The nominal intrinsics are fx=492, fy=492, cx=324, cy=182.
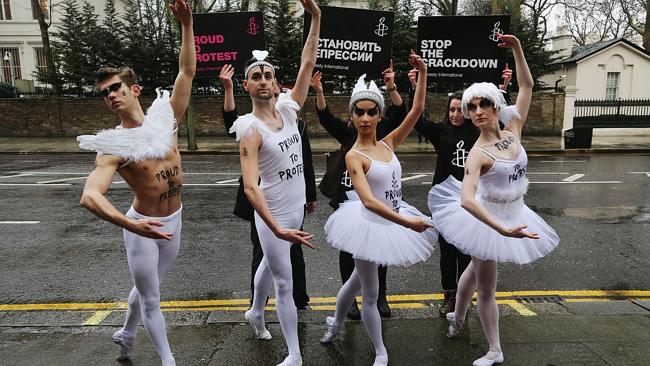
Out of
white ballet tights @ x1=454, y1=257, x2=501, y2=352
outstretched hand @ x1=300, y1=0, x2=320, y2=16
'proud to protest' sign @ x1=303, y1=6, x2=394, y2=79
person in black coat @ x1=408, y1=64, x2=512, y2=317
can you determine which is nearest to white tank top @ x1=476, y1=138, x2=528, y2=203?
white ballet tights @ x1=454, y1=257, x2=501, y2=352

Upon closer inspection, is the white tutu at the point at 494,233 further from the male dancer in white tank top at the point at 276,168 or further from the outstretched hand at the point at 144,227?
the outstretched hand at the point at 144,227

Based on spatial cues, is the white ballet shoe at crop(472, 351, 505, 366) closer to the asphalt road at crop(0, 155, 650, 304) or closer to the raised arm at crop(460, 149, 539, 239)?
the raised arm at crop(460, 149, 539, 239)

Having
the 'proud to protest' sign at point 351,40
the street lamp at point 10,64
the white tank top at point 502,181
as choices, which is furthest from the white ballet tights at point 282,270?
the street lamp at point 10,64

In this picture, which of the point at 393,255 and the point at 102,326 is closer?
the point at 393,255

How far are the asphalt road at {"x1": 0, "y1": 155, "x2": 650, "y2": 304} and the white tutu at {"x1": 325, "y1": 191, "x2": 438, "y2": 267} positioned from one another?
1834 mm

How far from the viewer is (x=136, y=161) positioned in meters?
2.96

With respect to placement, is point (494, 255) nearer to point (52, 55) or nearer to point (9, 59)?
point (52, 55)

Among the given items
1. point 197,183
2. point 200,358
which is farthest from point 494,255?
point 197,183

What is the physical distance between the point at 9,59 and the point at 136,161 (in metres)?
38.8

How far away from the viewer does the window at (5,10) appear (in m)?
34.4

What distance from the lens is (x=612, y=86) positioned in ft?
88.0

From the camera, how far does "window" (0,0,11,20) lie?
34.4 meters

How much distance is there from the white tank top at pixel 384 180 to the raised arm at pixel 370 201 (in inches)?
3.1

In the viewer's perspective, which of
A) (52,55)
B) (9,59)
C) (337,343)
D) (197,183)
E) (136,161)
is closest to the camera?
(136,161)
